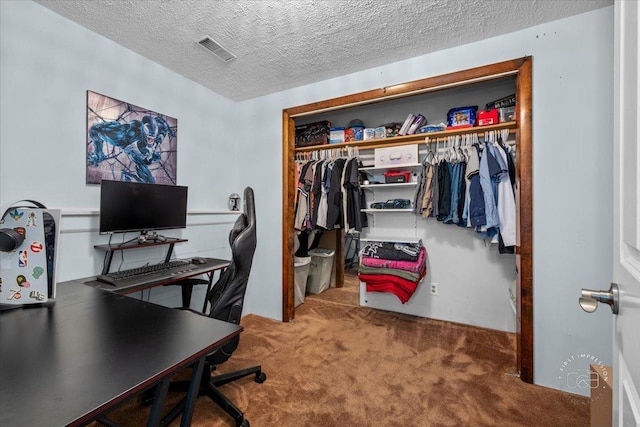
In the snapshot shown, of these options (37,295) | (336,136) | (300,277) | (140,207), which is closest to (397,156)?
(336,136)

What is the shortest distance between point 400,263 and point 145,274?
2219 millimetres

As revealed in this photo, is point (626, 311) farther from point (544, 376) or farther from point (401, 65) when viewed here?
point (401, 65)

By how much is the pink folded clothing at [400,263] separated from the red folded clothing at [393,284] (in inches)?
→ 4.1

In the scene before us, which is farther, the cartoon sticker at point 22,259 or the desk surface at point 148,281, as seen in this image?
the desk surface at point 148,281

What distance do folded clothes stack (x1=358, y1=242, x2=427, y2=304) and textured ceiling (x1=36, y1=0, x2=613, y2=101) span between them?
1.79 meters

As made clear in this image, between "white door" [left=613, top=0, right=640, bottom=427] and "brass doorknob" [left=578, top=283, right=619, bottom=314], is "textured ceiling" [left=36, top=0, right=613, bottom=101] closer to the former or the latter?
"white door" [left=613, top=0, right=640, bottom=427]

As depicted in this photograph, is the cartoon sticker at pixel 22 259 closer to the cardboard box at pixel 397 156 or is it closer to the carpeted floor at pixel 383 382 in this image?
the carpeted floor at pixel 383 382

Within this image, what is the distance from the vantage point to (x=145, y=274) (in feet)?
6.59

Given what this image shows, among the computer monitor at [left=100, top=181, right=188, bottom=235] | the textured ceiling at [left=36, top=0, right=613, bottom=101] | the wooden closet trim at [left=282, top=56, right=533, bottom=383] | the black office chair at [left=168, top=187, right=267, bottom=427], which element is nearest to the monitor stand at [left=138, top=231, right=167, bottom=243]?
the computer monitor at [left=100, top=181, right=188, bottom=235]

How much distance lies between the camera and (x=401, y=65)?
2426 mm

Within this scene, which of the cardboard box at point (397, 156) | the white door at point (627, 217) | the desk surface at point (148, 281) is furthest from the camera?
the cardboard box at point (397, 156)

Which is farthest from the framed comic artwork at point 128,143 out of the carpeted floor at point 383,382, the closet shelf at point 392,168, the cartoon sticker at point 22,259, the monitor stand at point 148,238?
the closet shelf at point 392,168

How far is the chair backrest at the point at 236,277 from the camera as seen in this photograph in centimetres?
143

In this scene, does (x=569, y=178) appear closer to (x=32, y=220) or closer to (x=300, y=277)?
(x=300, y=277)
